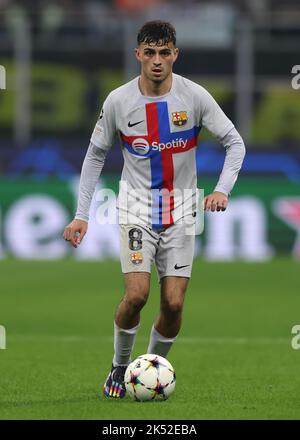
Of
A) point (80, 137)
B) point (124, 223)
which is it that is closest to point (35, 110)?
point (80, 137)

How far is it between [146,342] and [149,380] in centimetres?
364

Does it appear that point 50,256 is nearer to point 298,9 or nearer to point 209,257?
point 209,257

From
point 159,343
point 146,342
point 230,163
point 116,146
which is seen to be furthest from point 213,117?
point 116,146

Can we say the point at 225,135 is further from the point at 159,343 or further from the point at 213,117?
the point at 159,343

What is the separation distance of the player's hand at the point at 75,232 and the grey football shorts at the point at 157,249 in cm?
26

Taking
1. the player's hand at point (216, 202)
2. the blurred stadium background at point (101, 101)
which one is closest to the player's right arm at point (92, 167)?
the player's hand at point (216, 202)

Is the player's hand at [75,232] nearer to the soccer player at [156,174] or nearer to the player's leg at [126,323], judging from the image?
the soccer player at [156,174]

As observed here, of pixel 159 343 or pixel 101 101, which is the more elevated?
pixel 159 343

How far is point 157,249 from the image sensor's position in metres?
7.72

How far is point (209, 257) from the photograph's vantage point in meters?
19.0

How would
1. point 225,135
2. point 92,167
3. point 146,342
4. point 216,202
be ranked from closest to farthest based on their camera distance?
point 216,202, point 225,135, point 92,167, point 146,342

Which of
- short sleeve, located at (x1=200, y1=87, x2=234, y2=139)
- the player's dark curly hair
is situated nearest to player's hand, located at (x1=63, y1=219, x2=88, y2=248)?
short sleeve, located at (x1=200, y1=87, x2=234, y2=139)

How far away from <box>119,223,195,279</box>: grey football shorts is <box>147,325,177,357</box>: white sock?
1.44 feet

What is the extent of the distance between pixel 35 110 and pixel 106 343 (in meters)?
10.6
